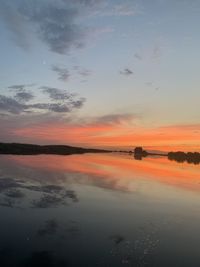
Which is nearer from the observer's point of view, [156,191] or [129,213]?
[129,213]

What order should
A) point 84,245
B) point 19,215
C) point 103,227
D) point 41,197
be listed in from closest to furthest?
point 84,245 → point 103,227 → point 19,215 → point 41,197

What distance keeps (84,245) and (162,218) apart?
7.26 meters

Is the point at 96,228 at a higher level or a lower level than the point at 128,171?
lower

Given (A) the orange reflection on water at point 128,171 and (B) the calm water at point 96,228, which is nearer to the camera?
(B) the calm water at point 96,228

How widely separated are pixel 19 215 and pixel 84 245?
220 inches

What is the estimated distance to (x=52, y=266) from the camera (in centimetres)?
1088

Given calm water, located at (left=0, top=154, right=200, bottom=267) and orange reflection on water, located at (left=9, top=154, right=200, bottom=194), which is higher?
orange reflection on water, located at (left=9, top=154, right=200, bottom=194)

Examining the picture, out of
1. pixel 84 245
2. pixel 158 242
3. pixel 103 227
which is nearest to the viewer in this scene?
pixel 84 245

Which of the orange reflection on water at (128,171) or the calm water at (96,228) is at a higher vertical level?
the orange reflection on water at (128,171)

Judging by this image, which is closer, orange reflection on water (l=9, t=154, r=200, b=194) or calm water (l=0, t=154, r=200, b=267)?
calm water (l=0, t=154, r=200, b=267)

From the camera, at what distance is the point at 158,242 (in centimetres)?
1438

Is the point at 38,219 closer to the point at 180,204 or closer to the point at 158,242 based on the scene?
the point at 158,242

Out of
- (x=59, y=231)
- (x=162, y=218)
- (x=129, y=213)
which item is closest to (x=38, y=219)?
(x=59, y=231)

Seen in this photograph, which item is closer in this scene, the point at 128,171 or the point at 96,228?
the point at 96,228
